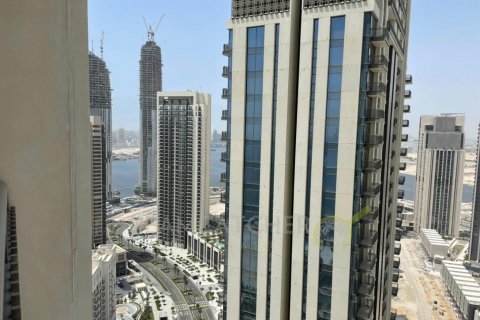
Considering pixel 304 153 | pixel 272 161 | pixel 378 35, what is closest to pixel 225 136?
pixel 272 161

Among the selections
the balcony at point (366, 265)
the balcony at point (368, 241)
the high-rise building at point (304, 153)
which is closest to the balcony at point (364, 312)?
the high-rise building at point (304, 153)

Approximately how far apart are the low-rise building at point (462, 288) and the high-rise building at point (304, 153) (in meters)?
21.5

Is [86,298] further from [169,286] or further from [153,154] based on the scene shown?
[153,154]

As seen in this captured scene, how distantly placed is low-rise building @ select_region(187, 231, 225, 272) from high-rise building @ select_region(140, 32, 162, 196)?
19487mm

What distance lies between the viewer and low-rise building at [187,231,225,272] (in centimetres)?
2962

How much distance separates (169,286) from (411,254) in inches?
1011

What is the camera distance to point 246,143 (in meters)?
6.96

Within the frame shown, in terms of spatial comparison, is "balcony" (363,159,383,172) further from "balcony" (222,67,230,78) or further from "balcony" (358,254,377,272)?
"balcony" (222,67,230,78)

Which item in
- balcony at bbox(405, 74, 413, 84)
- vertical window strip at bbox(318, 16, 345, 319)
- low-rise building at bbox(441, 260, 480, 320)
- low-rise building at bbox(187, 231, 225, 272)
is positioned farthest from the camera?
low-rise building at bbox(187, 231, 225, 272)

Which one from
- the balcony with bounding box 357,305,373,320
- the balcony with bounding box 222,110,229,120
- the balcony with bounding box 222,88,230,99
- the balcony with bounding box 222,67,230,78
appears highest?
the balcony with bounding box 222,67,230,78

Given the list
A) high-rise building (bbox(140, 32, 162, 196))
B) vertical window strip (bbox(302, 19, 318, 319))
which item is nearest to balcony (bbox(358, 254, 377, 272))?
vertical window strip (bbox(302, 19, 318, 319))

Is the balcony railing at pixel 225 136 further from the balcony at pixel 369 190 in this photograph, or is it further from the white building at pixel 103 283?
the white building at pixel 103 283

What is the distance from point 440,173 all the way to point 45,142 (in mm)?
41250

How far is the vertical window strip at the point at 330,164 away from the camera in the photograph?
19.7 ft
